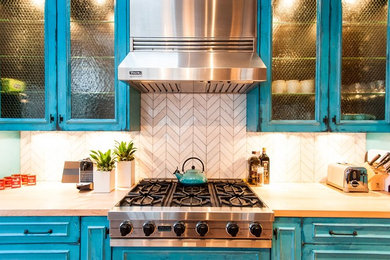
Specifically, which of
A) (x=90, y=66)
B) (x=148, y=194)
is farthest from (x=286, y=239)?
(x=90, y=66)

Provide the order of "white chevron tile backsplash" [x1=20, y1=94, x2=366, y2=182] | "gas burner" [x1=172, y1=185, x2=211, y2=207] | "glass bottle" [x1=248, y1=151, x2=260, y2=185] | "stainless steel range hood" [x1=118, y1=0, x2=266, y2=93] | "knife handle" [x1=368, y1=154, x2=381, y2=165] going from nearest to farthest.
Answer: "gas burner" [x1=172, y1=185, x2=211, y2=207]
"stainless steel range hood" [x1=118, y1=0, x2=266, y2=93]
"knife handle" [x1=368, y1=154, x2=381, y2=165]
"glass bottle" [x1=248, y1=151, x2=260, y2=185]
"white chevron tile backsplash" [x1=20, y1=94, x2=366, y2=182]

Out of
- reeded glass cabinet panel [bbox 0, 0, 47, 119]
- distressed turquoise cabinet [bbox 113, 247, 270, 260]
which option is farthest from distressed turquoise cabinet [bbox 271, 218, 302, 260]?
reeded glass cabinet panel [bbox 0, 0, 47, 119]

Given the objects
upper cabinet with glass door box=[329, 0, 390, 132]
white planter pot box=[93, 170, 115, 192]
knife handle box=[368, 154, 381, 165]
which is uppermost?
upper cabinet with glass door box=[329, 0, 390, 132]

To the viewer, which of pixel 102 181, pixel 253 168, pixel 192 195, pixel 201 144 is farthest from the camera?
pixel 201 144

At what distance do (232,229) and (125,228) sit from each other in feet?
1.98

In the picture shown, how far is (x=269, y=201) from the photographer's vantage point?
1.65 m

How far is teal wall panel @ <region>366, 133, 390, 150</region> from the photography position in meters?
2.07

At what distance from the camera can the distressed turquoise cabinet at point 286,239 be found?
4.92ft

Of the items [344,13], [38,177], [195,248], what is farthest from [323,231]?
[38,177]

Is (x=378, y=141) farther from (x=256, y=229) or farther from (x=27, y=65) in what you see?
(x=27, y=65)

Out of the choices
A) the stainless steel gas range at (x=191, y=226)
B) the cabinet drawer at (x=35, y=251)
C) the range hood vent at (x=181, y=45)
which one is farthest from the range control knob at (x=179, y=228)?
the range hood vent at (x=181, y=45)

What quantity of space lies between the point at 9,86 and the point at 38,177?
2.67ft

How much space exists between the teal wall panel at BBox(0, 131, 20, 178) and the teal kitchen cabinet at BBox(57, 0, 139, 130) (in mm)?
601

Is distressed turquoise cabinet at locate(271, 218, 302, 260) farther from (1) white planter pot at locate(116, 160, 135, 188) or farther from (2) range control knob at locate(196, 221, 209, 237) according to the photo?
(1) white planter pot at locate(116, 160, 135, 188)
